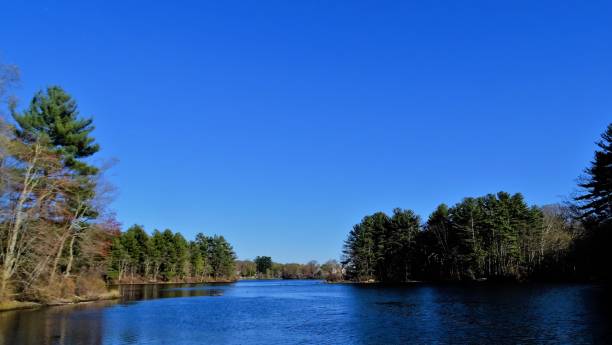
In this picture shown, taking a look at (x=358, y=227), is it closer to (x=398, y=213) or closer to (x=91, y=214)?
(x=398, y=213)

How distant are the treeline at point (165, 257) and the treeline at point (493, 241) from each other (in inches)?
2075

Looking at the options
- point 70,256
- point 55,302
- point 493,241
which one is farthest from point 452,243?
point 55,302

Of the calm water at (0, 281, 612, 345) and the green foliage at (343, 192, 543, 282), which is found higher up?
the green foliage at (343, 192, 543, 282)

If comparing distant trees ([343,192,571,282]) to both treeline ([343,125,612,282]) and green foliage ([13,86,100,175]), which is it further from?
green foliage ([13,86,100,175])

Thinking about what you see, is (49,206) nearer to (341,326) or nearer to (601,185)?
(341,326)

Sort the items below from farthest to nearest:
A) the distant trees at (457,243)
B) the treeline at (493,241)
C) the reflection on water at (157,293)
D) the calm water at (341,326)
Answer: the distant trees at (457,243)
the reflection on water at (157,293)
the treeline at (493,241)
the calm water at (341,326)

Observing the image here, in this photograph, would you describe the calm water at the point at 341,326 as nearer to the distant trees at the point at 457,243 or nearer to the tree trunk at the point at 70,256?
the tree trunk at the point at 70,256

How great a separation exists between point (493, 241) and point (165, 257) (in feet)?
293

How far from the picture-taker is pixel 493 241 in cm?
8281

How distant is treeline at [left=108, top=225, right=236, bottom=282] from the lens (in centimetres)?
12050

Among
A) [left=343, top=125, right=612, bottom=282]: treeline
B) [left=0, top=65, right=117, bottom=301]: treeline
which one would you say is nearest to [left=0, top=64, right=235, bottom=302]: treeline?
[left=0, top=65, right=117, bottom=301]: treeline

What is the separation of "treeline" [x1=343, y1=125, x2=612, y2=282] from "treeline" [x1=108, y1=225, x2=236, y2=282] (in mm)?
52709

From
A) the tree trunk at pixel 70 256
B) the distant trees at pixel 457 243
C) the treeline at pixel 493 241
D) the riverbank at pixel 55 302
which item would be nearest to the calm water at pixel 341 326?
the riverbank at pixel 55 302

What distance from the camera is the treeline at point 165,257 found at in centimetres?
12050
